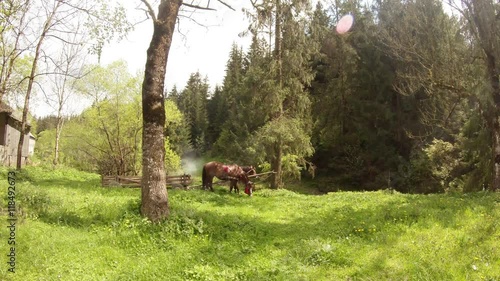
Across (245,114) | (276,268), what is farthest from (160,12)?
(245,114)

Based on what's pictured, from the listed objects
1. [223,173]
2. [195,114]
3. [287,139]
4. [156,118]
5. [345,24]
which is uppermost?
[345,24]

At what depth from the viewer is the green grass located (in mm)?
7613

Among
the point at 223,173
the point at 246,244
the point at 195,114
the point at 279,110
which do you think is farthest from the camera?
the point at 195,114

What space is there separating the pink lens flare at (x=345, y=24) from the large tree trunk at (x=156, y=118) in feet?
122

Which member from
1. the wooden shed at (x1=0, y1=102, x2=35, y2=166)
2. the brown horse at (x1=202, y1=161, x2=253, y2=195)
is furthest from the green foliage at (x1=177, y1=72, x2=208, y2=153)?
the brown horse at (x1=202, y1=161, x2=253, y2=195)

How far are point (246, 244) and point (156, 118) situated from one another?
4502 millimetres

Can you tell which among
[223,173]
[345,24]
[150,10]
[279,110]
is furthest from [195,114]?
[150,10]

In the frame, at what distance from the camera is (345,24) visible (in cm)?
4525

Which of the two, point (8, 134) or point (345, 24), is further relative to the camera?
point (345, 24)

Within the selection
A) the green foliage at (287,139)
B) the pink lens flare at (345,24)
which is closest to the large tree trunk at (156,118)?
the green foliage at (287,139)

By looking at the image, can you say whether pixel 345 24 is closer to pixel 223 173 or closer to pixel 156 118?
pixel 223 173

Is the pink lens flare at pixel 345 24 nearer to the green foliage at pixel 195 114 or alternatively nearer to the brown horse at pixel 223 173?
the brown horse at pixel 223 173

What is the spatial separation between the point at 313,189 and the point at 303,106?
17.1m

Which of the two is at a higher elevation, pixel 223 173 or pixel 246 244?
pixel 223 173
